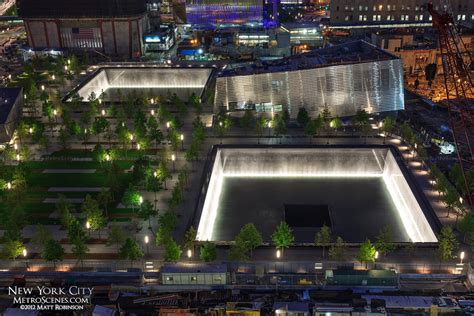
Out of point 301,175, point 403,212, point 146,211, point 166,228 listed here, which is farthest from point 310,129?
point 166,228

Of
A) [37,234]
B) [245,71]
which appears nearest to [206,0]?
[245,71]

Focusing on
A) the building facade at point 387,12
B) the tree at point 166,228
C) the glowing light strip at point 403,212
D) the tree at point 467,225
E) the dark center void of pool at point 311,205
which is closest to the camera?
the tree at point 166,228

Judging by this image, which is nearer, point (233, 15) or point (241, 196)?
point (241, 196)

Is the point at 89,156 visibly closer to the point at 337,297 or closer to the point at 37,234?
the point at 37,234

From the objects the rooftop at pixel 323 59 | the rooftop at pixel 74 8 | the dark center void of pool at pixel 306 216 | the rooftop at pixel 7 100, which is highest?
the rooftop at pixel 74 8

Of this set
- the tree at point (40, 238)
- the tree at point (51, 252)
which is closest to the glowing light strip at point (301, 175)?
the tree at point (40, 238)

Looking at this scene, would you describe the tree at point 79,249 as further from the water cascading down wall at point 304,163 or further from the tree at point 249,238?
the water cascading down wall at point 304,163
